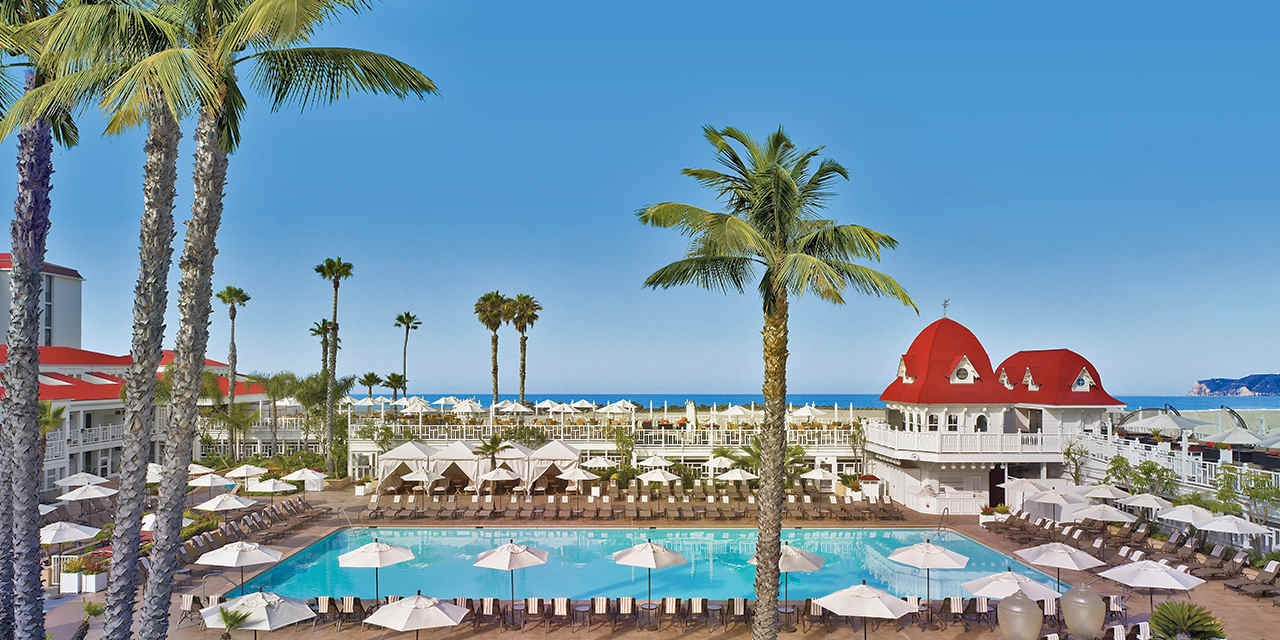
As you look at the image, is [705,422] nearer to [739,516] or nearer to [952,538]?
[739,516]

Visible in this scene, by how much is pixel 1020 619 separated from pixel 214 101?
9063 mm

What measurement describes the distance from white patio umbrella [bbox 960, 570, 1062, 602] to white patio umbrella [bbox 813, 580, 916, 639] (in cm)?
150

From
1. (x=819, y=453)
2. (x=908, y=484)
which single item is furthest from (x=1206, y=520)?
(x=819, y=453)

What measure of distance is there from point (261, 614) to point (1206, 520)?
20.2 m

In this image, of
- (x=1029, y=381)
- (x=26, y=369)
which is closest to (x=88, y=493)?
(x=26, y=369)

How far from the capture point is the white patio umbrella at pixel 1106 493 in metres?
22.7

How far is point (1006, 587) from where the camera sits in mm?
14672

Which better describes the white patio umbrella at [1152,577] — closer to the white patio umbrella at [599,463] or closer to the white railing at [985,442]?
the white railing at [985,442]

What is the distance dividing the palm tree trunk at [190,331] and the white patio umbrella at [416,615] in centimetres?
443

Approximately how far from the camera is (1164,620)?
12406 millimetres

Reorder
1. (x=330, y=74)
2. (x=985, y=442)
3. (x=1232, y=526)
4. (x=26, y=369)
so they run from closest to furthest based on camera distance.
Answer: (x=330, y=74)
(x=26, y=369)
(x=1232, y=526)
(x=985, y=442)

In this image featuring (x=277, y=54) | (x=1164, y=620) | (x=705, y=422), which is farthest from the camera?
(x=705, y=422)

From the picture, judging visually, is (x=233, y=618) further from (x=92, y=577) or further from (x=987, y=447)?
(x=987, y=447)

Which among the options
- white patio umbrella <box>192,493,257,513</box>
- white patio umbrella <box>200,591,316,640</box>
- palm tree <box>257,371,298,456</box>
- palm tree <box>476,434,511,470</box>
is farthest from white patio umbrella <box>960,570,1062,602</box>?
palm tree <box>257,371,298,456</box>
